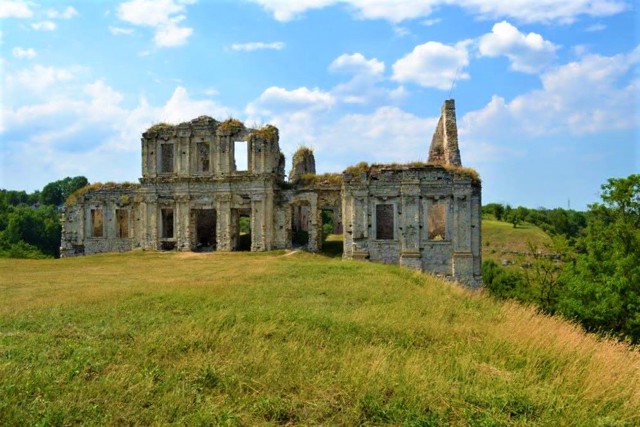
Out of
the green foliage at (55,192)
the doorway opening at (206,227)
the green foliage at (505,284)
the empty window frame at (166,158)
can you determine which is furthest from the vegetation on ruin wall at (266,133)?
the green foliage at (55,192)

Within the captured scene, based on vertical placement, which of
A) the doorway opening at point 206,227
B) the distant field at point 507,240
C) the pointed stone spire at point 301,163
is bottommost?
the distant field at point 507,240

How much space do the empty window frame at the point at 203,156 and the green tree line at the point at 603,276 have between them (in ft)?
65.4

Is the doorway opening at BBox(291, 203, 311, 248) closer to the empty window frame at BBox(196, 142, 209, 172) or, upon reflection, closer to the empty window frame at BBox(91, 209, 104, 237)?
the empty window frame at BBox(196, 142, 209, 172)

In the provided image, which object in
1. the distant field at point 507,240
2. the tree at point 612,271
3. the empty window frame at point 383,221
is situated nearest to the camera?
the tree at point 612,271

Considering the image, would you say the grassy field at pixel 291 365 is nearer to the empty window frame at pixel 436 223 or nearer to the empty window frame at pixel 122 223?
the empty window frame at pixel 436 223

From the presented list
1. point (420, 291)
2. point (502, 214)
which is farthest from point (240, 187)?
point (502, 214)

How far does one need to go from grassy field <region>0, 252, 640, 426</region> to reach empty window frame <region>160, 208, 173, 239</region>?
62.2 ft

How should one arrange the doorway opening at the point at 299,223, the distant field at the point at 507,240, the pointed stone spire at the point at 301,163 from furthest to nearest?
the distant field at the point at 507,240 → the pointed stone spire at the point at 301,163 → the doorway opening at the point at 299,223

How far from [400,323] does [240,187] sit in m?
20.1

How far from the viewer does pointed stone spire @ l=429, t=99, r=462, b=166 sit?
27.1 metres

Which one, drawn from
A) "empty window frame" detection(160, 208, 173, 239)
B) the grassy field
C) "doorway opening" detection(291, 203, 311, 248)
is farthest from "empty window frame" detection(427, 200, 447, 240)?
"empty window frame" detection(160, 208, 173, 239)

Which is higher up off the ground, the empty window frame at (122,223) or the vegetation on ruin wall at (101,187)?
the vegetation on ruin wall at (101,187)

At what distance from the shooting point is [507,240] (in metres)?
54.2

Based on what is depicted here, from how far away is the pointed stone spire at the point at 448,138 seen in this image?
27130 millimetres
